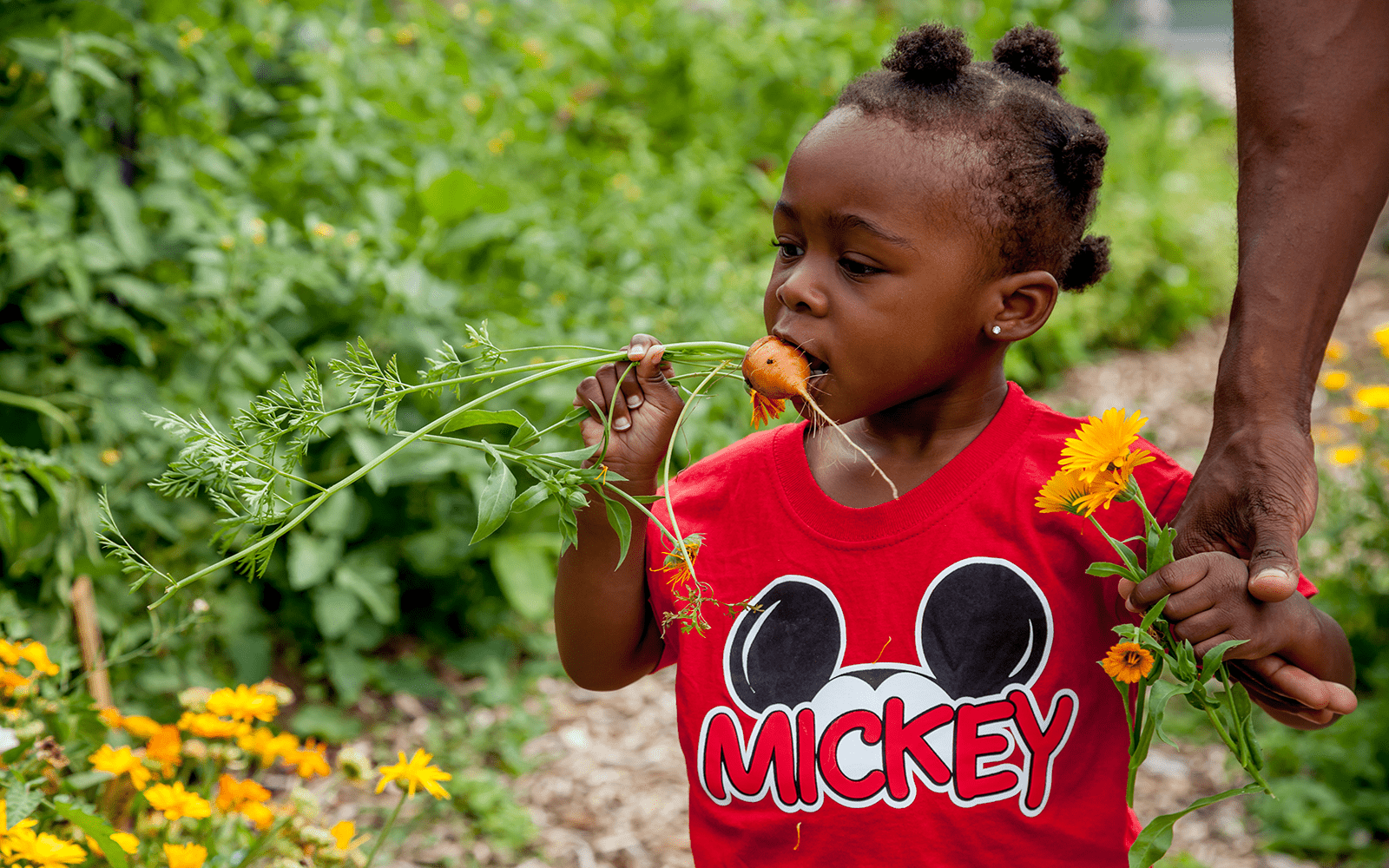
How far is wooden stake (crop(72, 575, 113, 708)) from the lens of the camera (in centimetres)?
216

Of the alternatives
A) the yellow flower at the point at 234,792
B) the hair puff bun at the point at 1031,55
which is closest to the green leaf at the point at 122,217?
Answer: the yellow flower at the point at 234,792

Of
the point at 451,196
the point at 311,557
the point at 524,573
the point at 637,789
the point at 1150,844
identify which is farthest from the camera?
the point at 451,196

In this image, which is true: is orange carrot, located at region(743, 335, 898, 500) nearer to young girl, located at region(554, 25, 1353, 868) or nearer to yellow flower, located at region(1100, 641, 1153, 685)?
young girl, located at region(554, 25, 1353, 868)

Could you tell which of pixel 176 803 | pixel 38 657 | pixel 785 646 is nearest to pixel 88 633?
pixel 38 657

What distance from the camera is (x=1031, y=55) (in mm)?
1419

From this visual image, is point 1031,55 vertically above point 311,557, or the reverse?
point 1031,55

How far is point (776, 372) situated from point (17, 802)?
3.67ft

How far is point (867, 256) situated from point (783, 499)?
0.36 metres

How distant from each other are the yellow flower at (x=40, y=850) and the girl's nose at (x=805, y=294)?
1.08 meters

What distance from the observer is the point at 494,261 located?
3238mm

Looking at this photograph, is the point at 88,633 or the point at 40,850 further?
the point at 88,633

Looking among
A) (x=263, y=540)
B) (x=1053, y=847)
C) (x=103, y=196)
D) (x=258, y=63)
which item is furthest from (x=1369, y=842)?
(x=258, y=63)

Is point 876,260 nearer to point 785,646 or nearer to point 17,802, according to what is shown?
point 785,646

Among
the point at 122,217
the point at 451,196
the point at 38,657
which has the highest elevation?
the point at 451,196
